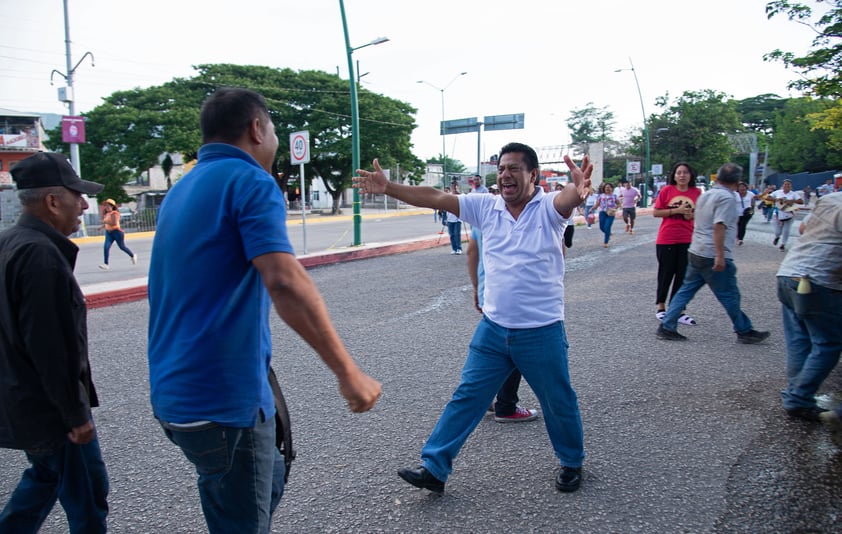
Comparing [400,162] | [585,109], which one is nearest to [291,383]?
[400,162]

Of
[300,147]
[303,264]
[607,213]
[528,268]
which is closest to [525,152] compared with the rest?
[528,268]

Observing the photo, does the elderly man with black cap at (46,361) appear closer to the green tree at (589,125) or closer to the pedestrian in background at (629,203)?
the pedestrian in background at (629,203)

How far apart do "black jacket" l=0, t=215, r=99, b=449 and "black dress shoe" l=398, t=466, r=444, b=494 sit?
4.92 ft

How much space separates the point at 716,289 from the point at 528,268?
11.8 ft

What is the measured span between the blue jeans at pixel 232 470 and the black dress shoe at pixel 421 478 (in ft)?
3.99

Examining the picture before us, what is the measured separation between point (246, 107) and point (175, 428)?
99 cm

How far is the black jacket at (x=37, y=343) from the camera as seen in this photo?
6.36ft

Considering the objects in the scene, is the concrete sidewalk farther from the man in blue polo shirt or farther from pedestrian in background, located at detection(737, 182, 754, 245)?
the man in blue polo shirt

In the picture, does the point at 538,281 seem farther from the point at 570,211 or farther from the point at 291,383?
the point at 291,383

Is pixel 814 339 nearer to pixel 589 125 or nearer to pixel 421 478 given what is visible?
pixel 421 478

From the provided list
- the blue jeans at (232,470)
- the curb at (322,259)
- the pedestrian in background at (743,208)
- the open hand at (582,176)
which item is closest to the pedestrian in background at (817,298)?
the open hand at (582,176)

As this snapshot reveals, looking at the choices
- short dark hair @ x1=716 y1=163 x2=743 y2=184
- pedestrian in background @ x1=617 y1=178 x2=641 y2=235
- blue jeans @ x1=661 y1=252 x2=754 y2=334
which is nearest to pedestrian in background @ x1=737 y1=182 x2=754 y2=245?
pedestrian in background @ x1=617 y1=178 x2=641 y2=235

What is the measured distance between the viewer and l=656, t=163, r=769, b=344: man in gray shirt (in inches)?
215

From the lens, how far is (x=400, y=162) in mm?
44094
